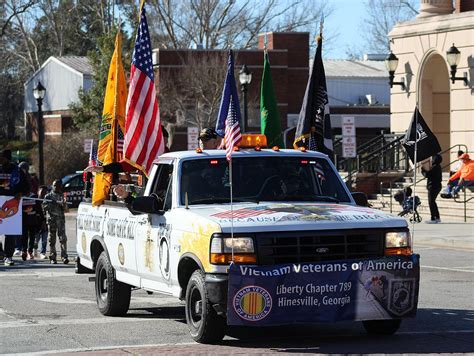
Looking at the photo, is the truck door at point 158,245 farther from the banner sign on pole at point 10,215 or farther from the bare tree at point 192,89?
the bare tree at point 192,89

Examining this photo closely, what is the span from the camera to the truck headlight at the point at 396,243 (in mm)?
10594

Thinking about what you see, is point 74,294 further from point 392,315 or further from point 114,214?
point 392,315

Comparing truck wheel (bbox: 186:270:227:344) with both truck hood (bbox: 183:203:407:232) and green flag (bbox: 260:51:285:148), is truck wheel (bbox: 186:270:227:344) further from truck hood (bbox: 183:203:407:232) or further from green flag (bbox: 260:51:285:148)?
green flag (bbox: 260:51:285:148)

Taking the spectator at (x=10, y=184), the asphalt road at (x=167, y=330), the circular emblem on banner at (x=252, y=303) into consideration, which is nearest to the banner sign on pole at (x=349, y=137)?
the spectator at (x=10, y=184)

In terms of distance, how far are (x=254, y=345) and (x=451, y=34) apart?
87.5ft

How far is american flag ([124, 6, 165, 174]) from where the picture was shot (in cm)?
1518

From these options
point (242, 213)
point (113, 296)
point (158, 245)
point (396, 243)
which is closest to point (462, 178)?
point (113, 296)

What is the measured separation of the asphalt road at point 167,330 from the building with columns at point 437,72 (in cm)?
1933

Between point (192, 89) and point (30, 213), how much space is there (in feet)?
115

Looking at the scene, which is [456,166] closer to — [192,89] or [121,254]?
[121,254]

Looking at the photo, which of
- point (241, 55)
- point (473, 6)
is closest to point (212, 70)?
point (241, 55)

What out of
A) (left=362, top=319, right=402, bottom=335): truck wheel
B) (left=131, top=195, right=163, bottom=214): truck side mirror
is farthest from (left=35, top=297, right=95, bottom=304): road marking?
(left=362, top=319, right=402, bottom=335): truck wheel

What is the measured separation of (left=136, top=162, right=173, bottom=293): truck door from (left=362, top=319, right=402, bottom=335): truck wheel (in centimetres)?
202

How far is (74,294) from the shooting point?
616 inches
